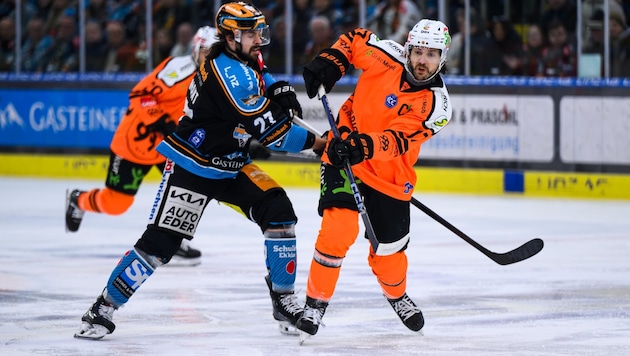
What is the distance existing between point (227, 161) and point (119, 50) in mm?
7443

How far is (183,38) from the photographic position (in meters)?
11.9

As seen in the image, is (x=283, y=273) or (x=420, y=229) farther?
(x=420, y=229)

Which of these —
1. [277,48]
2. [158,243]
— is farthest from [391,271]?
[277,48]

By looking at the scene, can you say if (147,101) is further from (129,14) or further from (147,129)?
(129,14)

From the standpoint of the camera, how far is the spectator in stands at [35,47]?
499 inches

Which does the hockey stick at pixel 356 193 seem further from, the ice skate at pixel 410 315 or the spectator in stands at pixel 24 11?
the spectator in stands at pixel 24 11

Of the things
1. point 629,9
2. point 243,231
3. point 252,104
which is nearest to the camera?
point 252,104

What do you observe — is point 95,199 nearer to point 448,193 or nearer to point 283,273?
point 283,273

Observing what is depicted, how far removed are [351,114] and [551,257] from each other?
8.20ft

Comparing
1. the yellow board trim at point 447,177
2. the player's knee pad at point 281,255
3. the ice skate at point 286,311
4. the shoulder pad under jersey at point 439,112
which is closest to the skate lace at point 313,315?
the ice skate at point 286,311

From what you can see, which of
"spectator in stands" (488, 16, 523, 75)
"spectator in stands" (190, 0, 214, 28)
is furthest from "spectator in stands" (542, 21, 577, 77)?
"spectator in stands" (190, 0, 214, 28)

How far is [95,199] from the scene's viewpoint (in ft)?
24.5

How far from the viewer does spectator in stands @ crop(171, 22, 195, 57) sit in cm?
1184

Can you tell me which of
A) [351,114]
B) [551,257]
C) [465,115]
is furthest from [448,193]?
[351,114]
